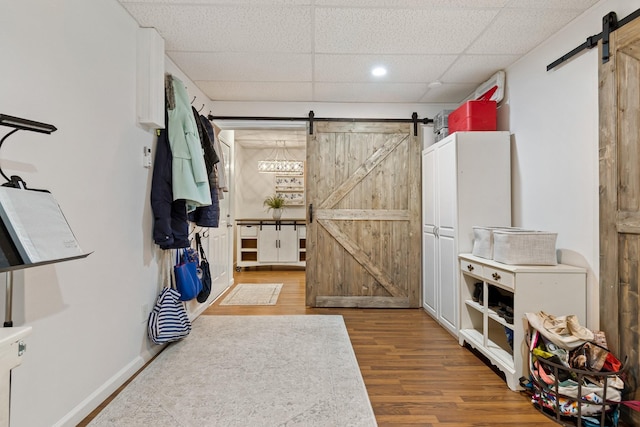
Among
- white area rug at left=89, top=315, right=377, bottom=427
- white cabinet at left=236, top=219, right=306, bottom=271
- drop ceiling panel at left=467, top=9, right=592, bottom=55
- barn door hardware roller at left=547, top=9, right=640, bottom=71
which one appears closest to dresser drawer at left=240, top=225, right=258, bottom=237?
white cabinet at left=236, top=219, right=306, bottom=271

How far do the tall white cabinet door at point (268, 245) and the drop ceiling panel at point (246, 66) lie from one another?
339 cm

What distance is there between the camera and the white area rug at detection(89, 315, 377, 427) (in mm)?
1763

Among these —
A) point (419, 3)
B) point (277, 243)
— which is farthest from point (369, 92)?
point (277, 243)

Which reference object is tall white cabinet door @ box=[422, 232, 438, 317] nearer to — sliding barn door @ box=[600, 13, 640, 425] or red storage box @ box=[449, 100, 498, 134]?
red storage box @ box=[449, 100, 498, 134]

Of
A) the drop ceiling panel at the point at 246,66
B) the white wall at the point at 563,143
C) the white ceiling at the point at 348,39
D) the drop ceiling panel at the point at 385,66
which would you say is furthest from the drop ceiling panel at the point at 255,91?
the white wall at the point at 563,143

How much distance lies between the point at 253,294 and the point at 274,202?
2.39 metres

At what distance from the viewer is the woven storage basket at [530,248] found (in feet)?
7.13

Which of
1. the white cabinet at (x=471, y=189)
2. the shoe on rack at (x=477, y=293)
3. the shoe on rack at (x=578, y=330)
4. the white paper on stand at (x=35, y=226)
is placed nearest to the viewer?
the white paper on stand at (x=35, y=226)

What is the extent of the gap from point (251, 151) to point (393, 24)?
192 inches

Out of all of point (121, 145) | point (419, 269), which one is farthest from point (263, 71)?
point (419, 269)

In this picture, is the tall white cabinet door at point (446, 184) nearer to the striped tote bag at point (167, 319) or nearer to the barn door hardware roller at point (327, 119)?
the barn door hardware roller at point (327, 119)

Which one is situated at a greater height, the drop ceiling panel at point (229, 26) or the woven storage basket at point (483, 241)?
the drop ceiling panel at point (229, 26)

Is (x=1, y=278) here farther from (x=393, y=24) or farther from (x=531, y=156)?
(x=531, y=156)

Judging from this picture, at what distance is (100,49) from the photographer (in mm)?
1918
